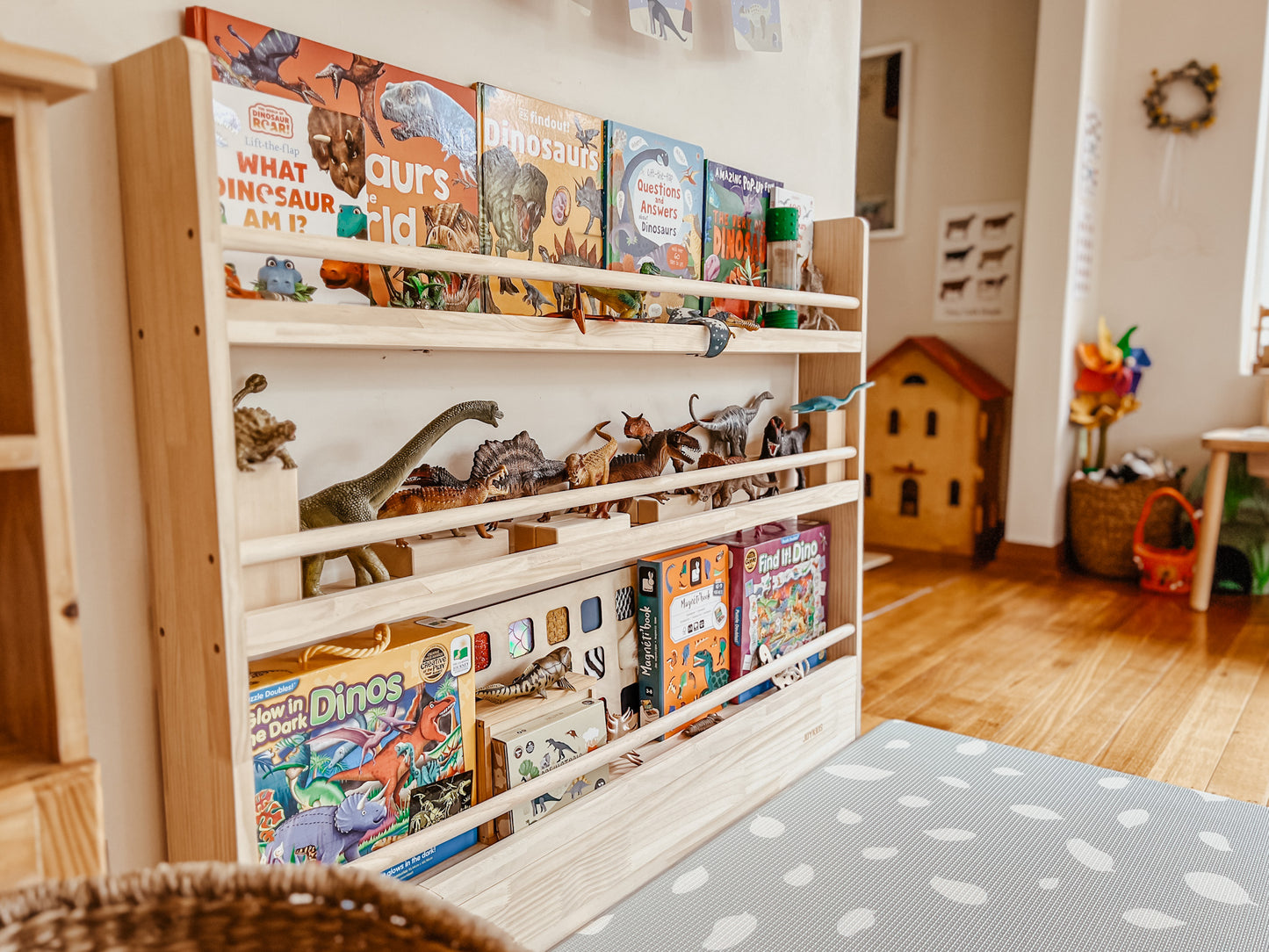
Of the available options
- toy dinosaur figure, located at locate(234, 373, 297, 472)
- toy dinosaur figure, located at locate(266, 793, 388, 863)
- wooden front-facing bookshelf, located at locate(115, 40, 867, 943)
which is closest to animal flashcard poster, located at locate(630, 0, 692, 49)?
wooden front-facing bookshelf, located at locate(115, 40, 867, 943)

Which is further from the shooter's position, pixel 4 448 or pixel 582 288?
pixel 582 288

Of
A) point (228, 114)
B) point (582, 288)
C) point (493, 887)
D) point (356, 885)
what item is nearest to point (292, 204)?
point (228, 114)

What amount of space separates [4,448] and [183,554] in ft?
0.89

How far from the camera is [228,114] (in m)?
0.89

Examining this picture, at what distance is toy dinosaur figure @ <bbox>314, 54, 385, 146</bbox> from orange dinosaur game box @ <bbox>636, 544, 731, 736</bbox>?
73 cm

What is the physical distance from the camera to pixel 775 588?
1641mm

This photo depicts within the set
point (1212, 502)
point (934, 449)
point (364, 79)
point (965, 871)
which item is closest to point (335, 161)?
point (364, 79)

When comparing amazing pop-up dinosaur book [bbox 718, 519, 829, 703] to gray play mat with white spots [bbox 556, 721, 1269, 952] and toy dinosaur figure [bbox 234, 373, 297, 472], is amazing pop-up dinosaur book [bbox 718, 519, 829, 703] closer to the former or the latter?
gray play mat with white spots [bbox 556, 721, 1269, 952]

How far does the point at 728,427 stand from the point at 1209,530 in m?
2.14

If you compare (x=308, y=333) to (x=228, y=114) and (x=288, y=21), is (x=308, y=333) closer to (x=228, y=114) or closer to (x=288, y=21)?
(x=228, y=114)

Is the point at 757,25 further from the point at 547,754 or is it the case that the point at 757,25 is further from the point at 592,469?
the point at 547,754

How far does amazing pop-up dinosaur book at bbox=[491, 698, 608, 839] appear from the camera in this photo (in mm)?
1124

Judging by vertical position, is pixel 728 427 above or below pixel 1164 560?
above

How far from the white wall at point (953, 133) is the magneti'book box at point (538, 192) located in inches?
110
